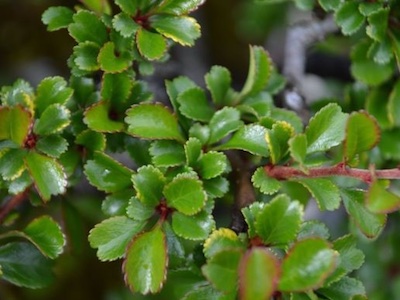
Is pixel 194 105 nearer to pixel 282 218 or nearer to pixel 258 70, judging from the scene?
pixel 258 70

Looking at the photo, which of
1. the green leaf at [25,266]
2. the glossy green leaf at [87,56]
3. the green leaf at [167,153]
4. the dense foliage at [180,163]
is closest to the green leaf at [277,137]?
the dense foliage at [180,163]

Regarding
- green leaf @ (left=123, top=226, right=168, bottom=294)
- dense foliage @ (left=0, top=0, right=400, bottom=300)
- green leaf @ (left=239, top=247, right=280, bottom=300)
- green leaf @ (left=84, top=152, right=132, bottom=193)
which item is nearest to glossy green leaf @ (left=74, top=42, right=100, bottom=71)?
dense foliage @ (left=0, top=0, right=400, bottom=300)

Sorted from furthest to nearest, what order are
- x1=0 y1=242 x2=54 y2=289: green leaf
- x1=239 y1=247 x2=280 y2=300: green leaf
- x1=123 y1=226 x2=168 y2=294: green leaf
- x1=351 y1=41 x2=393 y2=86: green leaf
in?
x1=351 y1=41 x2=393 y2=86: green leaf, x1=0 y1=242 x2=54 y2=289: green leaf, x1=123 y1=226 x2=168 y2=294: green leaf, x1=239 y1=247 x2=280 y2=300: green leaf

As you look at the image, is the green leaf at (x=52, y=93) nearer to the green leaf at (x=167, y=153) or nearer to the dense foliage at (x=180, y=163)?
the dense foliage at (x=180, y=163)

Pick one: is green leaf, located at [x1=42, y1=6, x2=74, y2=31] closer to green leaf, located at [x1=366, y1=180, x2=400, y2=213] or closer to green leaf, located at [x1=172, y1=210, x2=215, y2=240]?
green leaf, located at [x1=172, y1=210, x2=215, y2=240]

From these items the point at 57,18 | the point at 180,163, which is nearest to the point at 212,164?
the point at 180,163

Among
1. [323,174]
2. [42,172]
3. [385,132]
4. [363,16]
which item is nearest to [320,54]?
[385,132]
